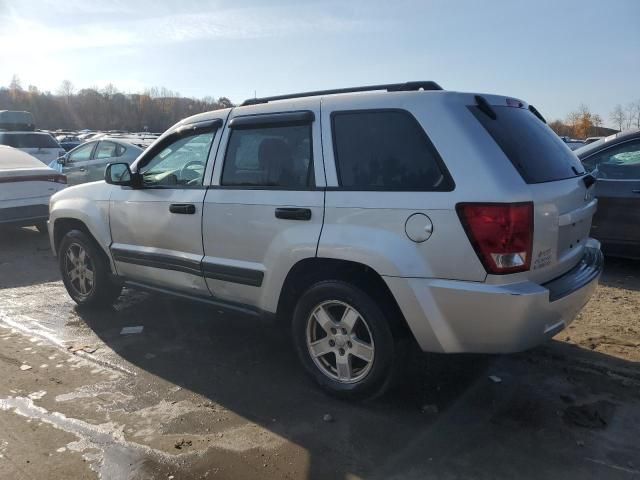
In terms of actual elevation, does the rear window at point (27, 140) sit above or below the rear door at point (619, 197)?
above

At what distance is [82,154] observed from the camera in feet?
42.4

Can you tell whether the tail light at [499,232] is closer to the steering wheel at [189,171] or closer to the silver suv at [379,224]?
the silver suv at [379,224]

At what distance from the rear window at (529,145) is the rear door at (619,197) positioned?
2.92 m

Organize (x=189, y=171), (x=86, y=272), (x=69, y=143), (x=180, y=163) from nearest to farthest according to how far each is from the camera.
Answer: (x=189, y=171), (x=180, y=163), (x=86, y=272), (x=69, y=143)

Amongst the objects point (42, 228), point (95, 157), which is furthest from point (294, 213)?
point (95, 157)

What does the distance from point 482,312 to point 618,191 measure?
14.4ft

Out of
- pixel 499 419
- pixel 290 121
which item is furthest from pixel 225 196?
pixel 499 419

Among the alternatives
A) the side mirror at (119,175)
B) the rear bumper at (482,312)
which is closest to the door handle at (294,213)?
the rear bumper at (482,312)

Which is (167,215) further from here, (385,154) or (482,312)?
(482,312)

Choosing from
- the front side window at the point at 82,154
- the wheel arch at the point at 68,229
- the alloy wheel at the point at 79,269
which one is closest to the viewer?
the wheel arch at the point at 68,229

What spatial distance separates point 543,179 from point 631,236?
3815 millimetres

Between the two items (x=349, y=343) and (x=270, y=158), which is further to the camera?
(x=270, y=158)

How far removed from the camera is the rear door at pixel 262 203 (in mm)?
3701

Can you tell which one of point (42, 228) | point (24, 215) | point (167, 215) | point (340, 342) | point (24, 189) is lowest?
point (42, 228)
